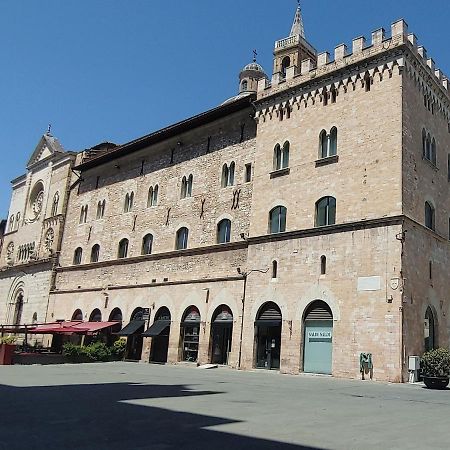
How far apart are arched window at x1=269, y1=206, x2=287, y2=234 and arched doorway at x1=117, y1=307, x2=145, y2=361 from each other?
10.4 metres

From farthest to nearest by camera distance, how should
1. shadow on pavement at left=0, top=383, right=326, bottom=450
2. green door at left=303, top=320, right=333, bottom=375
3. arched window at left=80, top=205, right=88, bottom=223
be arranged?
arched window at left=80, top=205, right=88, bottom=223 → green door at left=303, top=320, right=333, bottom=375 → shadow on pavement at left=0, top=383, right=326, bottom=450

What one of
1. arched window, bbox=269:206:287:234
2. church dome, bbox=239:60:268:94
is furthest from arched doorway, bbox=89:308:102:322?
church dome, bbox=239:60:268:94

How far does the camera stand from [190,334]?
27.2 meters

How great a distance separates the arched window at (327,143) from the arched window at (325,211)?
7.10 feet

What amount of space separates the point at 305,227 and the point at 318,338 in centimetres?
486

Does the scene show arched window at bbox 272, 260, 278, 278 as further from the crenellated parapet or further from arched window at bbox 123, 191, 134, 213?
arched window at bbox 123, 191, 134, 213

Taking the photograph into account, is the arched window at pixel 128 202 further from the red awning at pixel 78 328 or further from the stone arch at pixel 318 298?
the stone arch at pixel 318 298

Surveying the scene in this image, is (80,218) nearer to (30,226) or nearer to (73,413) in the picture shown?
(30,226)

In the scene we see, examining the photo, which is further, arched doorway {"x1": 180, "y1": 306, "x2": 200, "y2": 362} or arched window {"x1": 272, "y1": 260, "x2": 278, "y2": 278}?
arched doorway {"x1": 180, "y1": 306, "x2": 200, "y2": 362}

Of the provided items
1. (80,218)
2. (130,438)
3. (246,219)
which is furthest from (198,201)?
(130,438)

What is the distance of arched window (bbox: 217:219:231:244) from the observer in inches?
1062

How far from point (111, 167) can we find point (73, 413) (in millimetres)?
29258

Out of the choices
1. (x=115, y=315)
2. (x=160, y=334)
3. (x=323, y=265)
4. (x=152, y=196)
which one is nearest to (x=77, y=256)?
(x=115, y=315)

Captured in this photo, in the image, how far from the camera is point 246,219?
26.1 m
